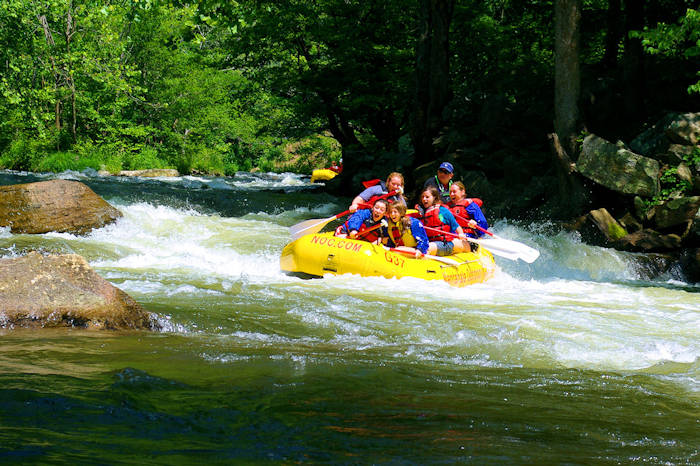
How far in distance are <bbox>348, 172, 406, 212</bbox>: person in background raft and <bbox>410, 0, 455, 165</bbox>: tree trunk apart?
23.3 ft

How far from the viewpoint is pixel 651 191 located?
10117mm

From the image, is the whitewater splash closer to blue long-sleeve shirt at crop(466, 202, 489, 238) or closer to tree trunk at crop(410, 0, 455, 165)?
blue long-sleeve shirt at crop(466, 202, 489, 238)

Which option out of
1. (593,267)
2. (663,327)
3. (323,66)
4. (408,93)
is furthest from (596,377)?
(323,66)

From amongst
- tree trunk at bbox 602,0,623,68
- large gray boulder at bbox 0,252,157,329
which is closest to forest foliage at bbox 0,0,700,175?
tree trunk at bbox 602,0,623,68

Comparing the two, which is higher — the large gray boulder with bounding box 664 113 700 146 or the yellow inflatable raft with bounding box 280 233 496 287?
the large gray boulder with bounding box 664 113 700 146

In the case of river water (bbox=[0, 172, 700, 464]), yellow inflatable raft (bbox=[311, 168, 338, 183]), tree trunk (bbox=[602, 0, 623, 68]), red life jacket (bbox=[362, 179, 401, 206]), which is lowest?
river water (bbox=[0, 172, 700, 464])

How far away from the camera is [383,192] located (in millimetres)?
8617

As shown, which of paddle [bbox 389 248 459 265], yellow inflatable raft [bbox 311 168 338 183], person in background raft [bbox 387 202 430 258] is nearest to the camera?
paddle [bbox 389 248 459 265]

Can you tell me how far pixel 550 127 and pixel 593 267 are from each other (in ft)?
16.9

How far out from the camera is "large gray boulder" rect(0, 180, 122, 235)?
9.40 m

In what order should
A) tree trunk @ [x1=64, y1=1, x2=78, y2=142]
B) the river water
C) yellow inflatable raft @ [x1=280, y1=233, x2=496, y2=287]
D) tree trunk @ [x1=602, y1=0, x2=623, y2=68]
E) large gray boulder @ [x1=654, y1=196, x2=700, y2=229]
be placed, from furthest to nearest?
tree trunk @ [x1=64, y1=1, x2=78, y2=142] < tree trunk @ [x1=602, y1=0, x2=623, y2=68] < large gray boulder @ [x1=654, y1=196, x2=700, y2=229] < yellow inflatable raft @ [x1=280, y1=233, x2=496, y2=287] < the river water

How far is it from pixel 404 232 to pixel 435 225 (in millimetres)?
475

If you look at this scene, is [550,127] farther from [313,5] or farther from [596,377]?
[596,377]

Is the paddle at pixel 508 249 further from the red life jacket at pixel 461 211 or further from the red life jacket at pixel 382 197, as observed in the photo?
the red life jacket at pixel 382 197
